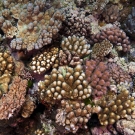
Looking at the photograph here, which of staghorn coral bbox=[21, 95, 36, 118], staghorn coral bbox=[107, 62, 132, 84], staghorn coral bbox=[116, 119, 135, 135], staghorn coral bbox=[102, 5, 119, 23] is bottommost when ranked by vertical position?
staghorn coral bbox=[21, 95, 36, 118]

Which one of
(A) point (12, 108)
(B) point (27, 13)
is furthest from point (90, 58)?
(A) point (12, 108)

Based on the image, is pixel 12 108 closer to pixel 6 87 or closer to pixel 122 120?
pixel 6 87

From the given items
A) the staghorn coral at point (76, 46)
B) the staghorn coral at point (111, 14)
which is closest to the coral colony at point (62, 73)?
the staghorn coral at point (76, 46)

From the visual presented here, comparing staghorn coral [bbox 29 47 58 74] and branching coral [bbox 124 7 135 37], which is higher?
branching coral [bbox 124 7 135 37]

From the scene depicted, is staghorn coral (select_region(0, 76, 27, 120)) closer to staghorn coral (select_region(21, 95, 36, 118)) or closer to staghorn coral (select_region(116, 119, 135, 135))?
staghorn coral (select_region(21, 95, 36, 118))

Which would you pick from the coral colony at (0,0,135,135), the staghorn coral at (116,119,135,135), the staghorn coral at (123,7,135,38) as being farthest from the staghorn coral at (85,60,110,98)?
the staghorn coral at (123,7,135,38)

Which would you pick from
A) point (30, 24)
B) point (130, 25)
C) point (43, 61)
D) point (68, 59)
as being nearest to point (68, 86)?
point (68, 59)
